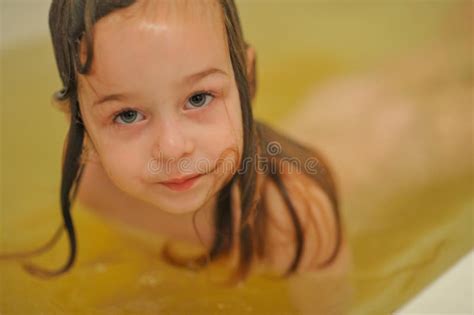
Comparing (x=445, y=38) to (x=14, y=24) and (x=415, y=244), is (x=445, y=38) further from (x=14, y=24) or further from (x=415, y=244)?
(x=14, y=24)

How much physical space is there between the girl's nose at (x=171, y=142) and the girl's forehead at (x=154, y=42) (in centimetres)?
4

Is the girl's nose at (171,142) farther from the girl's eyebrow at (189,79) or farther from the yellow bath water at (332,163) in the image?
the yellow bath water at (332,163)

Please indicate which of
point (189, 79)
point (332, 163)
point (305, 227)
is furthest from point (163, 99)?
point (332, 163)

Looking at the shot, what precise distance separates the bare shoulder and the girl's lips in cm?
11

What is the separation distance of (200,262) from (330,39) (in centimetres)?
68

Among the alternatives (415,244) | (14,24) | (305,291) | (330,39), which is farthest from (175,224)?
(330,39)

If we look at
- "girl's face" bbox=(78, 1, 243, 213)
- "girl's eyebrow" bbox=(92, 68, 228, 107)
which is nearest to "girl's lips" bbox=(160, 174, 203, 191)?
"girl's face" bbox=(78, 1, 243, 213)

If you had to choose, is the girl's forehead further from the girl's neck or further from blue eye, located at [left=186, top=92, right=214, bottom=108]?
the girl's neck

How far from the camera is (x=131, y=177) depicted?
0.61 metres

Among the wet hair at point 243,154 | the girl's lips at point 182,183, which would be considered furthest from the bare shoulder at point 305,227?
the girl's lips at point 182,183

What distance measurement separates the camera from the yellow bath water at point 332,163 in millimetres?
758

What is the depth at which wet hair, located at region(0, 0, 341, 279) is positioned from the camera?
55 cm

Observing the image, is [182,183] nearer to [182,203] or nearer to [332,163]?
[182,203]

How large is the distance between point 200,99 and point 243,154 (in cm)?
8
